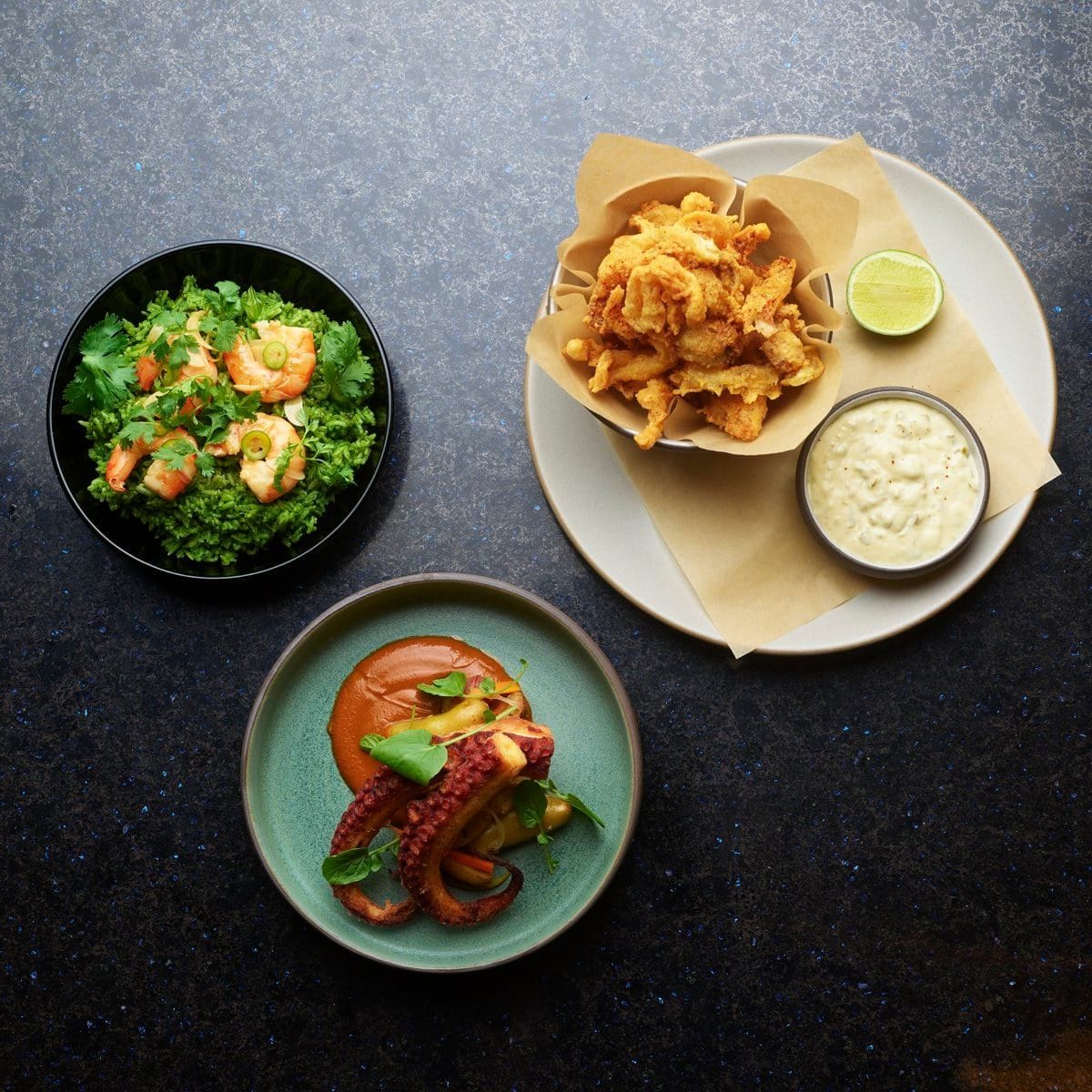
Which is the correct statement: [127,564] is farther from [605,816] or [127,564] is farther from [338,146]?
[605,816]

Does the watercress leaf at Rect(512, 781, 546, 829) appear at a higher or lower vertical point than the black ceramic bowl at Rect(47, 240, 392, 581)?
lower

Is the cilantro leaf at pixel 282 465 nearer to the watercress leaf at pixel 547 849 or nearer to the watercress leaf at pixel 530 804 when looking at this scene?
the watercress leaf at pixel 530 804

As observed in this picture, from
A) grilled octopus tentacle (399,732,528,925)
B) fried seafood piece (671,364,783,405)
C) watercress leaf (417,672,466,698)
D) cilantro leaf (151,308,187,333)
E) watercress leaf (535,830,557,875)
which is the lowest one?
watercress leaf (535,830,557,875)

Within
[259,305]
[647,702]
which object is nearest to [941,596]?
[647,702]

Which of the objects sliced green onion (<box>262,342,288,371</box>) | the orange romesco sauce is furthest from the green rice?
the orange romesco sauce

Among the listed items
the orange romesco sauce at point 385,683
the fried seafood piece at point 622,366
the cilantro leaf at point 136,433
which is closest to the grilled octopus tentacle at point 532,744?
the orange romesco sauce at point 385,683

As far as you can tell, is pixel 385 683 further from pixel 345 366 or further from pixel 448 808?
pixel 345 366

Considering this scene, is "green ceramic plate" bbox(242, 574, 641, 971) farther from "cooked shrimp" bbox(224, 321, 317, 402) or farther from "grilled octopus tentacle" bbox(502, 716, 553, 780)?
"cooked shrimp" bbox(224, 321, 317, 402)
